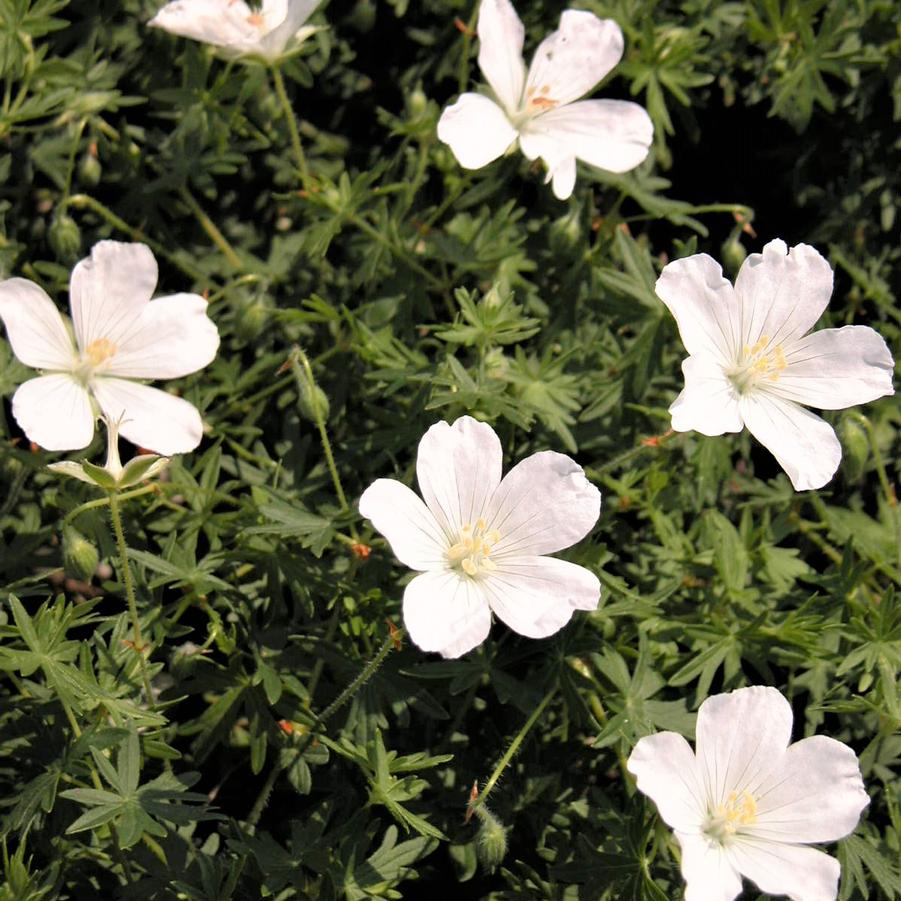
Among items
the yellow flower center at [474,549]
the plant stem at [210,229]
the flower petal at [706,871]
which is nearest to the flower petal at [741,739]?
the flower petal at [706,871]

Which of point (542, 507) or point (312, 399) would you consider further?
point (312, 399)

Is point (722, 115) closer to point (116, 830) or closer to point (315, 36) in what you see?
point (315, 36)

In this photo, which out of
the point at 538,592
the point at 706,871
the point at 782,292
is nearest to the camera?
the point at 706,871

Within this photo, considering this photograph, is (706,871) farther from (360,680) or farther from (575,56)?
(575,56)

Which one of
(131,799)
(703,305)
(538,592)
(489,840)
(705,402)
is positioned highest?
(703,305)

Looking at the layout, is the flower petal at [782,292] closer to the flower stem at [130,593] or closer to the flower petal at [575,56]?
the flower petal at [575,56]

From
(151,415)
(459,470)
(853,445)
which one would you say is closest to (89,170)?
(151,415)
